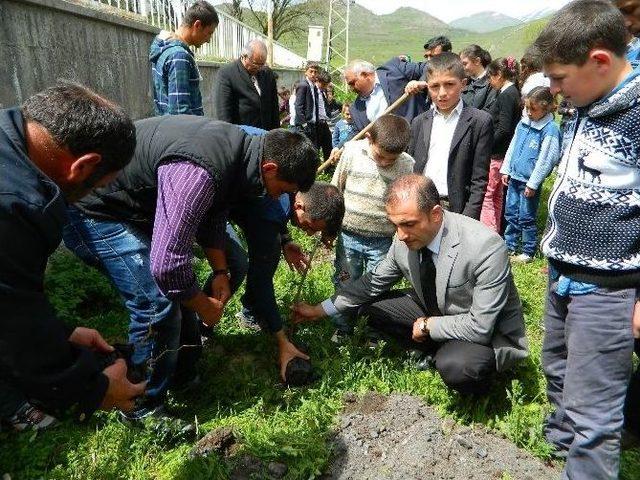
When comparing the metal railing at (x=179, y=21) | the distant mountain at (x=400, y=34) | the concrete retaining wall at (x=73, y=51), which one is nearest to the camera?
the concrete retaining wall at (x=73, y=51)

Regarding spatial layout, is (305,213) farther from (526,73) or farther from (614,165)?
(526,73)

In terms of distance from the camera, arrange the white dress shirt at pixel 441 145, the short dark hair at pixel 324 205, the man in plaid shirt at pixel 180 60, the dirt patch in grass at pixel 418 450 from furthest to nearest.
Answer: the man in plaid shirt at pixel 180 60 → the white dress shirt at pixel 441 145 → the short dark hair at pixel 324 205 → the dirt patch in grass at pixel 418 450

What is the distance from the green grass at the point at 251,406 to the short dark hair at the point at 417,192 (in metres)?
1.10

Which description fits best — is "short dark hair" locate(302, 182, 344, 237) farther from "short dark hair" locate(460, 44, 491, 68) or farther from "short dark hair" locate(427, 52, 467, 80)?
"short dark hair" locate(460, 44, 491, 68)

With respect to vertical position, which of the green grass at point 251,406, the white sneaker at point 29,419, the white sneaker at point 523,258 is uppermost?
the white sneaker at point 29,419

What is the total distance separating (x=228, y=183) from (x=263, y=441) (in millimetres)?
1371

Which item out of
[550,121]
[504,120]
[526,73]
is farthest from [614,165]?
[526,73]

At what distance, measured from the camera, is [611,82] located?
185 cm

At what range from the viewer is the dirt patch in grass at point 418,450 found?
2.41 m

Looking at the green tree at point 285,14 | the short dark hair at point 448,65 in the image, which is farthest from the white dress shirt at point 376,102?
the green tree at point 285,14

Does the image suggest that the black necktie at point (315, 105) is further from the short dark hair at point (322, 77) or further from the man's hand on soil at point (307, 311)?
the man's hand on soil at point (307, 311)

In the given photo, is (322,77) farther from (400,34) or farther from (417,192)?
(400,34)

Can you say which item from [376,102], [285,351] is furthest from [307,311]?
[376,102]

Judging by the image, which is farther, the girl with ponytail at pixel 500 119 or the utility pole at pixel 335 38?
the utility pole at pixel 335 38
